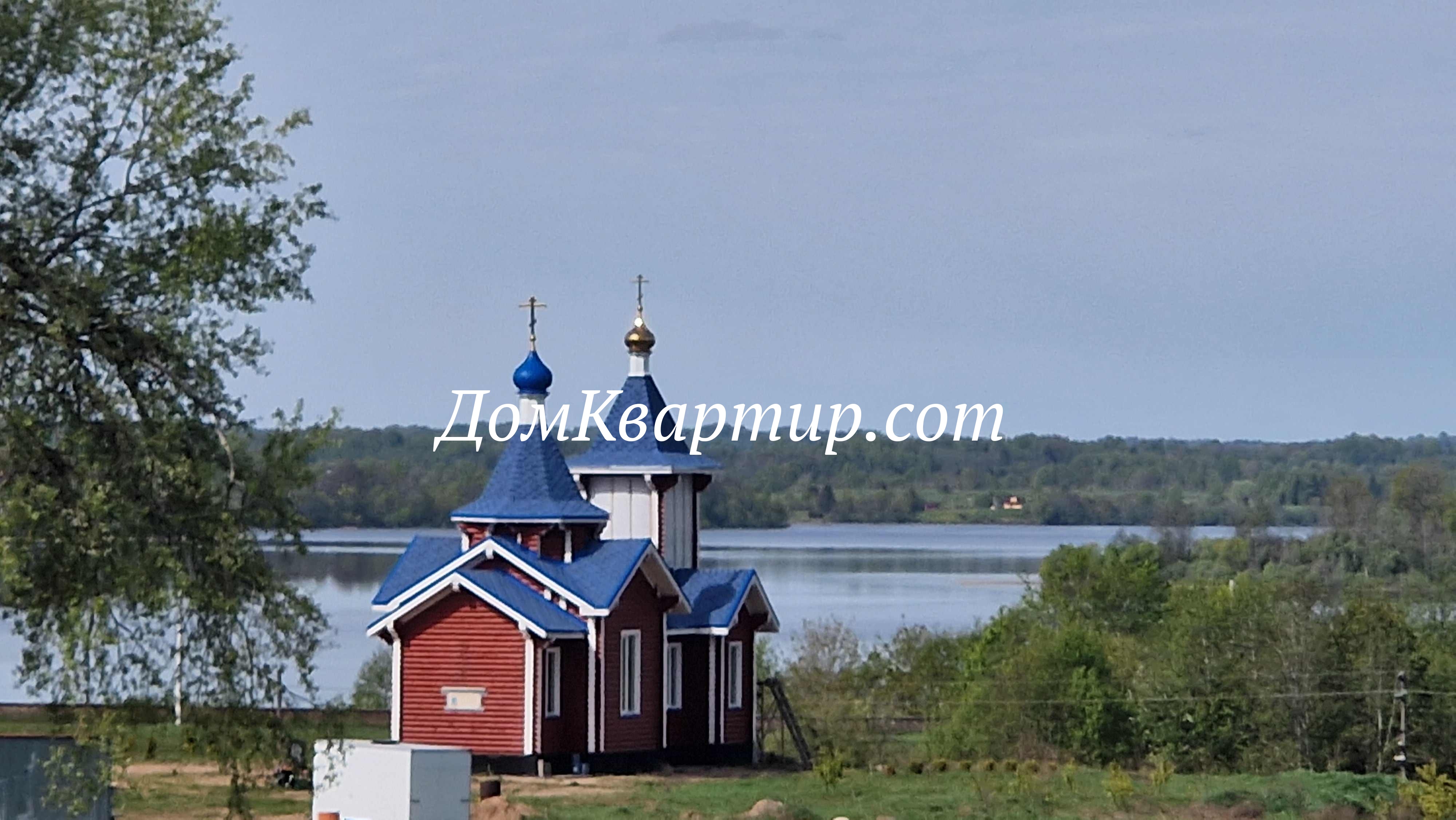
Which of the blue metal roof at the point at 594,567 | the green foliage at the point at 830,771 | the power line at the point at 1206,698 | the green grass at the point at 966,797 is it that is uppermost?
the blue metal roof at the point at 594,567

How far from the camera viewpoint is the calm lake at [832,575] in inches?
2184

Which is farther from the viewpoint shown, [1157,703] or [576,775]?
[1157,703]

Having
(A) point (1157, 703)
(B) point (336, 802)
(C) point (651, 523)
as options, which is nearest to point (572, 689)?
(C) point (651, 523)

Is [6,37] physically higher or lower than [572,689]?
higher

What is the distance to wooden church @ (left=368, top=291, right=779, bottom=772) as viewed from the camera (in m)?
27.4

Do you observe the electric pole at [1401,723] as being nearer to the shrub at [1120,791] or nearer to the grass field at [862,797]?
the grass field at [862,797]

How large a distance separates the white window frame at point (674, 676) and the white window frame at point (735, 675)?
805 mm

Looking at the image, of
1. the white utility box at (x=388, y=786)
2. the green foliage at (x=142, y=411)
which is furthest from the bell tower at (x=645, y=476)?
the green foliage at (x=142, y=411)

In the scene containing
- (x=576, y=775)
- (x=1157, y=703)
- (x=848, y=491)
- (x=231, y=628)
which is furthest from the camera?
(x=848, y=491)

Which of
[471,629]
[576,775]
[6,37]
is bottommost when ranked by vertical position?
[576,775]

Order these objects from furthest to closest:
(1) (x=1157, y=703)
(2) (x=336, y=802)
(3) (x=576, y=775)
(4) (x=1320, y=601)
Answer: (4) (x=1320, y=601)
(1) (x=1157, y=703)
(3) (x=576, y=775)
(2) (x=336, y=802)

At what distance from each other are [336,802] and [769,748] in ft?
A: 45.3

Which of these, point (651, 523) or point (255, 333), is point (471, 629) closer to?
point (651, 523)

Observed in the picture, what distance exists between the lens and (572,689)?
90.9ft
